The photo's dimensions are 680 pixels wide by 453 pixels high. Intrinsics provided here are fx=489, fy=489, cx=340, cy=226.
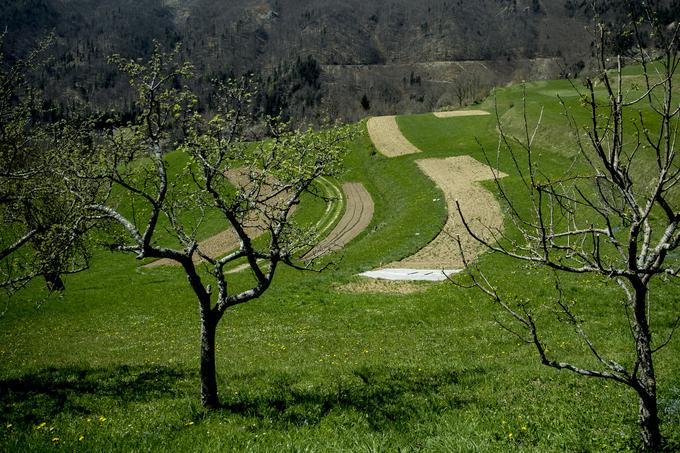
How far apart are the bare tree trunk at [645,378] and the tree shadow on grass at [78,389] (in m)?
12.0

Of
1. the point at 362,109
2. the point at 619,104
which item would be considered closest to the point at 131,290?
the point at 619,104

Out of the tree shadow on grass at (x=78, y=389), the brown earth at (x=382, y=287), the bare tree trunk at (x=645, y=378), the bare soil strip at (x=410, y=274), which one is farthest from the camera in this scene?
the bare soil strip at (x=410, y=274)

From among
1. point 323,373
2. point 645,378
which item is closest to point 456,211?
point 323,373

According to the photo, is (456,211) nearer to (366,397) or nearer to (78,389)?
(366,397)

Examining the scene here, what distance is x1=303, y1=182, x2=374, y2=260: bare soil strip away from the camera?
54.5m

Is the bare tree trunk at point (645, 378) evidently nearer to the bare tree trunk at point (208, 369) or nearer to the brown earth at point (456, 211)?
the bare tree trunk at point (208, 369)

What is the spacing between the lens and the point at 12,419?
12.1m

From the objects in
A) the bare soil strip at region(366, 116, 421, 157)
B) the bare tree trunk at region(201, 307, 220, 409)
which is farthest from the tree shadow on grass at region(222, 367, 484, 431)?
the bare soil strip at region(366, 116, 421, 157)

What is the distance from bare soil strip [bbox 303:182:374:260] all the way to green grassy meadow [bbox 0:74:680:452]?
16307 mm

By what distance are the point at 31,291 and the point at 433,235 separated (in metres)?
36.3

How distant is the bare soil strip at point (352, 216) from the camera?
179 feet

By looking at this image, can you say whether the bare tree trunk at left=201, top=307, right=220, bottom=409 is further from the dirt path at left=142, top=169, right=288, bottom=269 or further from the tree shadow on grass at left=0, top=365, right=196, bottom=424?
the dirt path at left=142, top=169, right=288, bottom=269

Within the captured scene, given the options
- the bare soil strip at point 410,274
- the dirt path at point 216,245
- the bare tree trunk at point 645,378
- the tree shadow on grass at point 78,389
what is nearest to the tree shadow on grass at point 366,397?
the tree shadow on grass at point 78,389

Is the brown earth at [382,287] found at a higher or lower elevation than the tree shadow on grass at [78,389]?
lower
